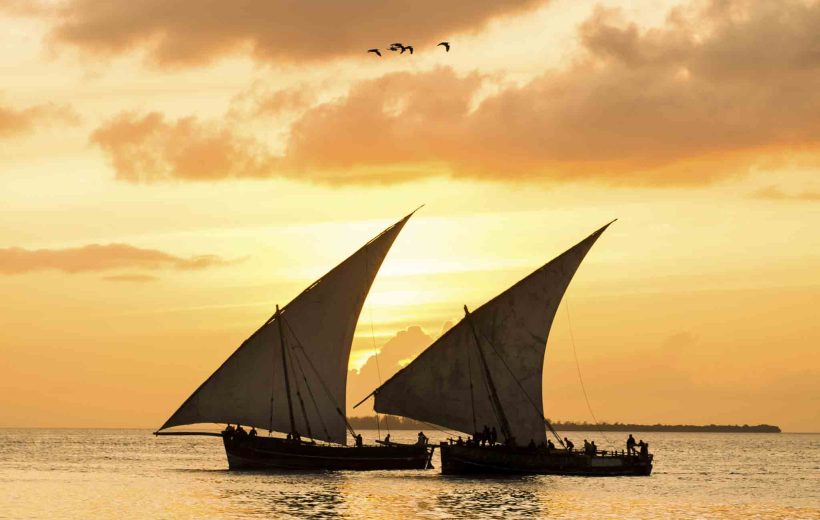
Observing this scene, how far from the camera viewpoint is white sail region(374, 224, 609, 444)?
268 ft

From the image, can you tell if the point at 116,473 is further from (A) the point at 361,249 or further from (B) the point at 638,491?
(B) the point at 638,491

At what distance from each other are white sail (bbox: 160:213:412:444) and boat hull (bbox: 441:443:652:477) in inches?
344

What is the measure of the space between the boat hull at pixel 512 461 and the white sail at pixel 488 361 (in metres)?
1.89

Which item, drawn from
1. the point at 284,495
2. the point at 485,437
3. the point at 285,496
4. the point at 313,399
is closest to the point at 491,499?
the point at 285,496

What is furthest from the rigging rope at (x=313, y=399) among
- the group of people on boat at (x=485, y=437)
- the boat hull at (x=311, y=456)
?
the group of people on boat at (x=485, y=437)

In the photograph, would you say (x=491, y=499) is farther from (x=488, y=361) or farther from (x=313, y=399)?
(x=313, y=399)

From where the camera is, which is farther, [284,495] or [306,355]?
[306,355]

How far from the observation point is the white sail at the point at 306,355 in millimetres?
85312

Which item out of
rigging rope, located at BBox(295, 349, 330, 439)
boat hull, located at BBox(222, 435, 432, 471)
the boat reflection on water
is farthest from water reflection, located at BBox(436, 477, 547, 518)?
rigging rope, located at BBox(295, 349, 330, 439)

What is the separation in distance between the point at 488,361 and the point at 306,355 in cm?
1280

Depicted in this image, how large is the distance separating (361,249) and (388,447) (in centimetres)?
1658

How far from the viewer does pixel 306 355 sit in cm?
8681

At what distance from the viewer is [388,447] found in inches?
3686

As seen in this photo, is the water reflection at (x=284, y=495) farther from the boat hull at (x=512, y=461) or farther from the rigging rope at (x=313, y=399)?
the boat hull at (x=512, y=461)
